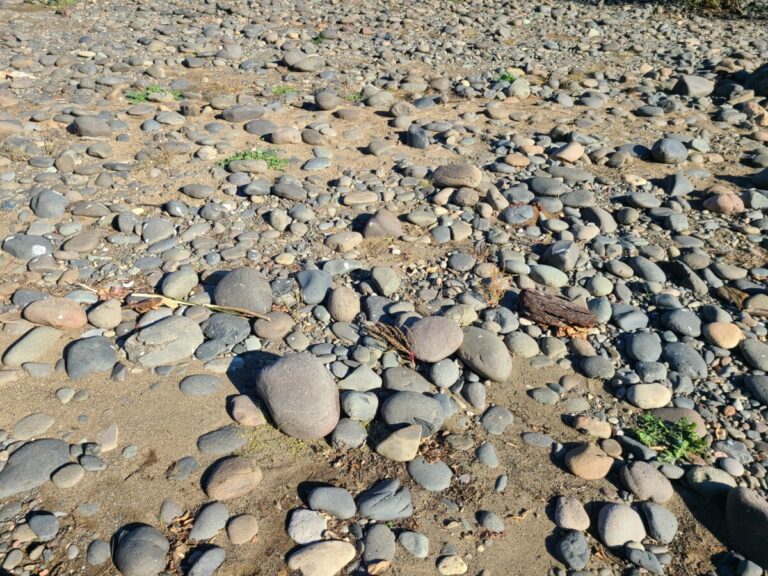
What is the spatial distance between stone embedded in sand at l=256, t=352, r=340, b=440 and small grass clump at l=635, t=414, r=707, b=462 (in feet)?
4.49

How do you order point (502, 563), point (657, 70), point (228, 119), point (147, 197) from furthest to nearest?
point (657, 70), point (228, 119), point (147, 197), point (502, 563)

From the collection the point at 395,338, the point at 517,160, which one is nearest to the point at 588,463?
the point at 395,338

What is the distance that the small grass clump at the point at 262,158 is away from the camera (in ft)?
16.6

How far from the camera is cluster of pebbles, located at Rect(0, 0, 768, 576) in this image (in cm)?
257

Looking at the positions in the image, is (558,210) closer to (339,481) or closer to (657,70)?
(339,481)

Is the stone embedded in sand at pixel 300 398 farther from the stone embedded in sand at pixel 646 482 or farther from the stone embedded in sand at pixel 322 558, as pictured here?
the stone embedded in sand at pixel 646 482

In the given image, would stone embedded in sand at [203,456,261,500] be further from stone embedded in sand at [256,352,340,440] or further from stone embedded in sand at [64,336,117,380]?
stone embedded in sand at [64,336,117,380]

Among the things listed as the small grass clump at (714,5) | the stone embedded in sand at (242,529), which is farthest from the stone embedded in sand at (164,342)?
the small grass clump at (714,5)

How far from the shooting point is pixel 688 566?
97.7 inches

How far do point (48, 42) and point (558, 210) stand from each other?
5.89m

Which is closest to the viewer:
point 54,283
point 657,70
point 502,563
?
point 502,563

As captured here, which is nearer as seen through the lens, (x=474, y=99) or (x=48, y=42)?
(x=474, y=99)

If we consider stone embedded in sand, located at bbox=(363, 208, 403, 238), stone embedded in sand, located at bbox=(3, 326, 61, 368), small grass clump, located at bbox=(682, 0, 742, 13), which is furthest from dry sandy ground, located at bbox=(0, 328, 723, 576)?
small grass clump, located at bbox=(682, 0, 742, 13)

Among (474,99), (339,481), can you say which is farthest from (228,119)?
(339,481)
